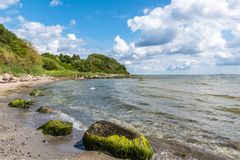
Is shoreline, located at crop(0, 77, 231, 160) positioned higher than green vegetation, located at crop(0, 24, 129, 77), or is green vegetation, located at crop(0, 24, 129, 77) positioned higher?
green vegetation, located at crop(0, 24, 129, 77)

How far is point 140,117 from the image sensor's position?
16781 mm

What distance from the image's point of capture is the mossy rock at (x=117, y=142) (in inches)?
330

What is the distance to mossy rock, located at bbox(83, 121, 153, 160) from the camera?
330 inches

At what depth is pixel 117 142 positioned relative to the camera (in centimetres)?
859

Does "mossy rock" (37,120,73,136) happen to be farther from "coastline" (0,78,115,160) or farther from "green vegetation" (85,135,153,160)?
"green vegetation" (85,135,153,160)

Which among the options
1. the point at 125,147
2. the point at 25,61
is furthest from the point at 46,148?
the point at 25,61

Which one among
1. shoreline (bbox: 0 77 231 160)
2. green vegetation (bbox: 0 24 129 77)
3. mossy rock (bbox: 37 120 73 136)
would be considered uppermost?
green vegetation (bbox: 0 24 129 77)

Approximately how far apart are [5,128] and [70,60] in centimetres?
13928

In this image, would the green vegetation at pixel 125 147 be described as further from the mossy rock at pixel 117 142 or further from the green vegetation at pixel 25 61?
the green vegetation at pixel 25 61

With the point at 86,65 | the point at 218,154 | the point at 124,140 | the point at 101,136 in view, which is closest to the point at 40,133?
the point at 101,136

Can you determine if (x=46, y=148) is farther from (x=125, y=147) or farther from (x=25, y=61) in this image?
(x=25, y=61)

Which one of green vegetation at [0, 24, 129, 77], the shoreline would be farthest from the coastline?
green vegetation at [0, 24, 129, 77]

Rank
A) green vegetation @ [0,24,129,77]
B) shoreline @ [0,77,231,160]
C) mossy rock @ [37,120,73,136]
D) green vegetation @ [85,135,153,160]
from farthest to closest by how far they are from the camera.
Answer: green vegetation @ [0,24,129,77]
mossy rock @ [37,120,73,136]
shoreline @ [0,77,231,160]
green vegetation @ [85,135,153,160]

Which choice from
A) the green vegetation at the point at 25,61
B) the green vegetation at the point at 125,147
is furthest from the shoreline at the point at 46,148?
the green vegetation at the point at 25,61
